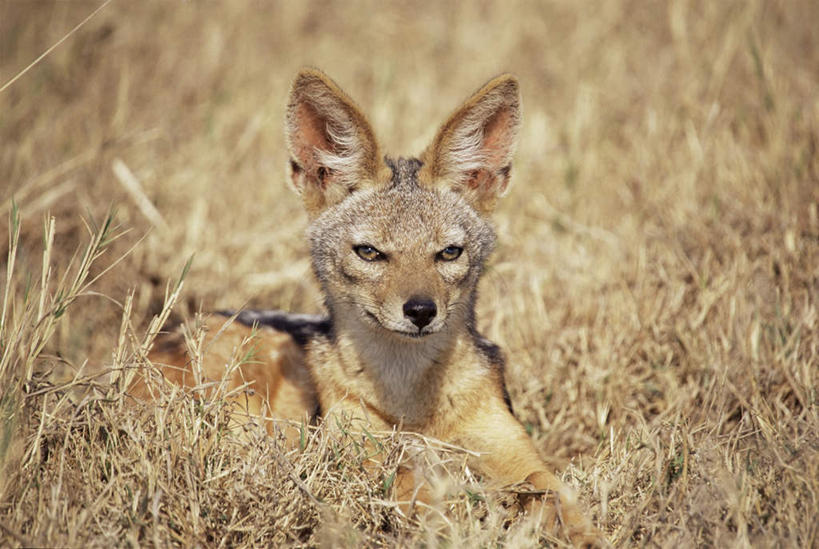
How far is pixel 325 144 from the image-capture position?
4188mm

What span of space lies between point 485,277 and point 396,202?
6.80 ft

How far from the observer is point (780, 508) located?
9.87 feet

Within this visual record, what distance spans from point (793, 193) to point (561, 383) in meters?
2.12

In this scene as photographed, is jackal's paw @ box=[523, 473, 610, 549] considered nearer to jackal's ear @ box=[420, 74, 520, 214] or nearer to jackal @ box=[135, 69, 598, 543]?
jackal @ box=[135, 69, 598, 543]

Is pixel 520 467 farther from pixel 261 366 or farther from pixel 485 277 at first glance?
pixel 485 277

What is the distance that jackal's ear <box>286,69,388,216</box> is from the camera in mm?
3963

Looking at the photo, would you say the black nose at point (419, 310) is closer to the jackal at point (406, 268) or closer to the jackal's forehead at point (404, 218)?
the jackal at point (406, 268)

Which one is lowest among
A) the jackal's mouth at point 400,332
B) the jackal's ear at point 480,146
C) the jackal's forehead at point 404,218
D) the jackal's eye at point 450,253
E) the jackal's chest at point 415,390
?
the jackal's chest at point 415,390

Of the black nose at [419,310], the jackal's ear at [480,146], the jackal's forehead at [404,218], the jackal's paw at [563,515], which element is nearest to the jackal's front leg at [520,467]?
the jackal's paw at [563,515]

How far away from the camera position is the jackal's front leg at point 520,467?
10.2 ft

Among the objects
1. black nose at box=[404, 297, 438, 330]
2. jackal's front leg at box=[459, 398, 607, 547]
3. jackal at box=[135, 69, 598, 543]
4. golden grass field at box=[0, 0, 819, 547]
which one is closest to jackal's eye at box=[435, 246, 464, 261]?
jackal at box=[135, 69, 598, 543]

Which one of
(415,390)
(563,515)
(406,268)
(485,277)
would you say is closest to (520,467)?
(563,515)

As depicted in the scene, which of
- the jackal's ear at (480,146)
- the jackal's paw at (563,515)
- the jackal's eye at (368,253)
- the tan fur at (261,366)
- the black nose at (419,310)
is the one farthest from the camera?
the tan fur at (261,366)

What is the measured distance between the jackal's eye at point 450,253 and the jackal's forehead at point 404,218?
0.11ft
